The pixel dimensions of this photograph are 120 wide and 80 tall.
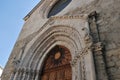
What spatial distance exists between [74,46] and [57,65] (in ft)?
2.80

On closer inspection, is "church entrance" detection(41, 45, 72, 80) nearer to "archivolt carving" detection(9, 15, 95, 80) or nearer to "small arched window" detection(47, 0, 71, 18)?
"archivolt carving" detection(9, 15, 95, 80)

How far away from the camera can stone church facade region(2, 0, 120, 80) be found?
2.98 metres

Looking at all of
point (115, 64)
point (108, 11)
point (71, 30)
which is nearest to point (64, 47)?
point (71, 30)

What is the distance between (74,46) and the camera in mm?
4004

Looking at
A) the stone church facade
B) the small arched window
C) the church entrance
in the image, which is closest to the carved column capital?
the stone church facade

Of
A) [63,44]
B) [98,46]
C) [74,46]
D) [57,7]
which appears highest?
[57,7]

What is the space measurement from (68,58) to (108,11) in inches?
66.2

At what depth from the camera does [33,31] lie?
6035 millimetres

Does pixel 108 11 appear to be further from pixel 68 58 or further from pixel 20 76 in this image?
pixel 20 76

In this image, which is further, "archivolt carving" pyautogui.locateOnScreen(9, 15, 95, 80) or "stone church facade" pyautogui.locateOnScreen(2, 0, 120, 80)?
"archivolt carving" pyautogui.locateOnScreen(9, 15, 95, 80)

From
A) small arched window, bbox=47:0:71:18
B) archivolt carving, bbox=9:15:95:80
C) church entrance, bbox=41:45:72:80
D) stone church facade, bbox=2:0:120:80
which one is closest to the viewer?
stone church facade, bbox=2:0:120:80

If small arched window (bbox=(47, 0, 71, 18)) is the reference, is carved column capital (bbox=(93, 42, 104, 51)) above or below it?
below

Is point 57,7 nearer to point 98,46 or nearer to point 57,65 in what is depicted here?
point 57,65

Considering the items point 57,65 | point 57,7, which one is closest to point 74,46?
point 57,65
